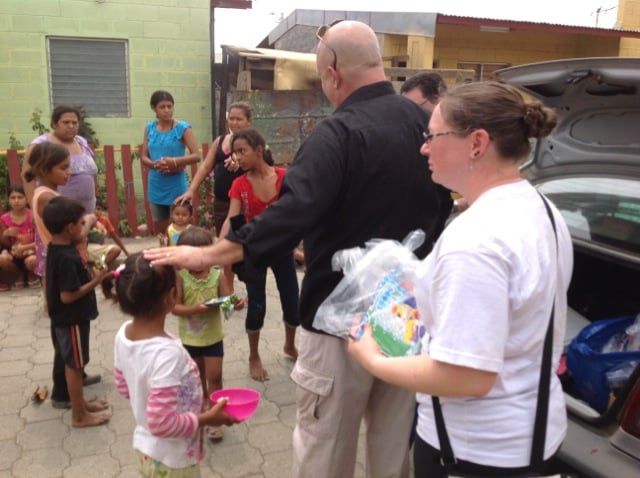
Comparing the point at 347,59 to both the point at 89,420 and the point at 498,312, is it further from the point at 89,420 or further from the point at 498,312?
the point at 89,420

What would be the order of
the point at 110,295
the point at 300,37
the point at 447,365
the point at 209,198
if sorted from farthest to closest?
the point at 300,37 < the point at 209,198 < the point at 110,295 < the point at 447,365

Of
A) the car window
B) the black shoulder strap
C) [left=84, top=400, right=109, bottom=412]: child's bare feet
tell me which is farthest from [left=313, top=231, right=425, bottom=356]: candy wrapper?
[left=84, top=400, right=109, bottom=412]: child's bare feet

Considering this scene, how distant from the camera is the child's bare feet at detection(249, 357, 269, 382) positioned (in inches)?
153

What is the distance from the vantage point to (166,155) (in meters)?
5.78

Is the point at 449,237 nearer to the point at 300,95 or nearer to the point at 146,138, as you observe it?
the point at 146,138

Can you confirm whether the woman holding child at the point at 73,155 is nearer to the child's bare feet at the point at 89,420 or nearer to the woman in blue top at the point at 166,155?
the woman in blue top at the point at 166,155

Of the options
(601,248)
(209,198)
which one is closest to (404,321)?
(601,248)

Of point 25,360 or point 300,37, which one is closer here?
point 25,360

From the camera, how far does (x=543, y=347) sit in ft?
4.56

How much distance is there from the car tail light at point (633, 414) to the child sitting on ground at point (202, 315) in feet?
6.11

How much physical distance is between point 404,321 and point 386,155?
73cm

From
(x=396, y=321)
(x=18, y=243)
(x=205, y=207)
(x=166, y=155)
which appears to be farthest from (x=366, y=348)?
(x=205, y=207)

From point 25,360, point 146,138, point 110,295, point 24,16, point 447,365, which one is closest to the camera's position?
point 447,365

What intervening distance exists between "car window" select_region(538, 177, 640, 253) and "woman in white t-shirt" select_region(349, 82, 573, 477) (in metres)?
1.61
